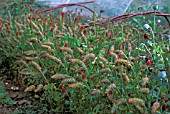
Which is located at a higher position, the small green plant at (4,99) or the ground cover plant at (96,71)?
the ground cover plant at (96,71)

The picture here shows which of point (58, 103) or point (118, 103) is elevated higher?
point (118, 103)

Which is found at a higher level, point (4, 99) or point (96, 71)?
point (96, 71)

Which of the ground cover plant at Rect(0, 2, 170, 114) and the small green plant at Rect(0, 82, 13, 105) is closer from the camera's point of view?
the ground cover plant at Rect(0, 2, 170, 114)

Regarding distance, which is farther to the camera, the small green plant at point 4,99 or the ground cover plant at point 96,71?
the small green plant at point 4,99

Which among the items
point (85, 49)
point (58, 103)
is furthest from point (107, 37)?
point (58, 103)

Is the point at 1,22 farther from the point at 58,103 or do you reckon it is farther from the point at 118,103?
the point at 118,103

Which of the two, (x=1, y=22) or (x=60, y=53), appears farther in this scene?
(x=1, y=22)

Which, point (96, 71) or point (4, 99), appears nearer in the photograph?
point (96, 71)

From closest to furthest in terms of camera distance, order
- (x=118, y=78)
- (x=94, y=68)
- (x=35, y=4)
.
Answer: (x=118, y=78)
(x=94, y=68)
(x=35, y=4)
